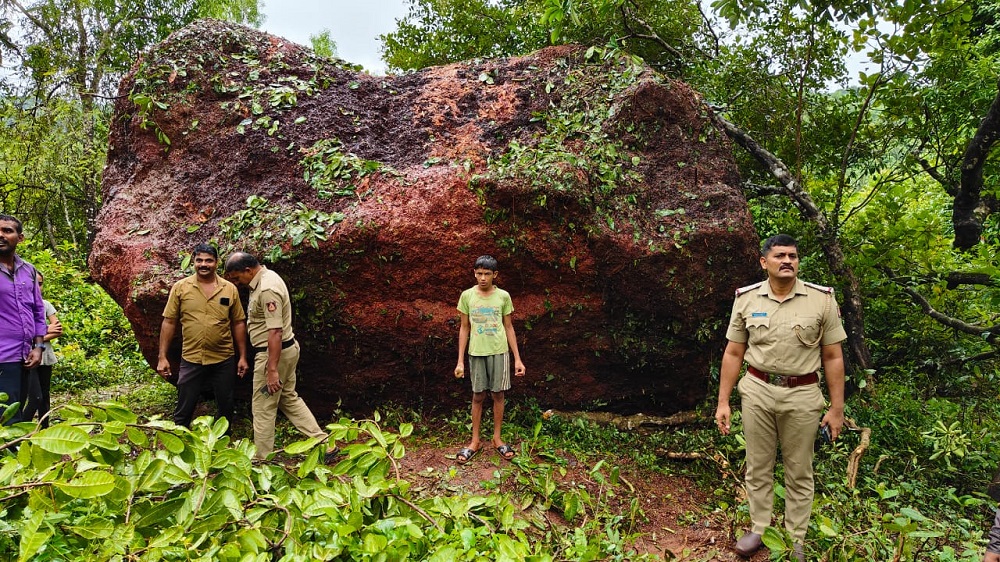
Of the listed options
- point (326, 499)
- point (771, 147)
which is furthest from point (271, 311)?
point (771, 147)

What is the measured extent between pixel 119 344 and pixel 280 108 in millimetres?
5618

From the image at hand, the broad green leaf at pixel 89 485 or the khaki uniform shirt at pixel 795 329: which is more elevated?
the khaki uniform shirt at pixel 795 329

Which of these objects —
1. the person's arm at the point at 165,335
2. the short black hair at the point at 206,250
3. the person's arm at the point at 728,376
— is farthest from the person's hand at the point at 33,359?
the person's arm at the point at 728,376

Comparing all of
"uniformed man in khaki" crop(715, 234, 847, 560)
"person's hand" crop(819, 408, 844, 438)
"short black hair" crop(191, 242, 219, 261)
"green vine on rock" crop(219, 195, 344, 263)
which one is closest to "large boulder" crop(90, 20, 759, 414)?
"green vine on rock" crop(219, 195, 344, 263)

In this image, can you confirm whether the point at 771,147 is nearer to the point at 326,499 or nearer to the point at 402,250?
the point at 402,250

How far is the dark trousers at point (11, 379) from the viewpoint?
154 inches

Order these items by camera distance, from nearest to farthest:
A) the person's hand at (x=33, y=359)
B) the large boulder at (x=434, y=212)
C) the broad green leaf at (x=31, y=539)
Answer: the broad green leaf at (x=31, y=539) → the person's hand at (x=33, y=359) → the large boulder at (x=434, y=212)

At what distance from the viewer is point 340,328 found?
16.8 feet

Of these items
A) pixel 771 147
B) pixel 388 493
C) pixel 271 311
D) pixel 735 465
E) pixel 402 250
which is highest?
pixel 771 147

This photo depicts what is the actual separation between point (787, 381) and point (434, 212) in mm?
2993

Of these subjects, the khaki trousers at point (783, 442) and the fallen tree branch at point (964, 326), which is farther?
the fallen tree branch at point (964, 326)

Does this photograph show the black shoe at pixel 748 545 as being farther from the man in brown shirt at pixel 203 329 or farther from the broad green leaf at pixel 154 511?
the man in brown shirt at pixel 203 329

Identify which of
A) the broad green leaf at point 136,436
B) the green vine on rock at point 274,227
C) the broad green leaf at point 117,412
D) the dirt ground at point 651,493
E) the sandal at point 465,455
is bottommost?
the dirt ground at point 651,493

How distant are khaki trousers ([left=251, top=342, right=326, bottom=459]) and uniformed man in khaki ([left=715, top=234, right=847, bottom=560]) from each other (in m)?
2.99
